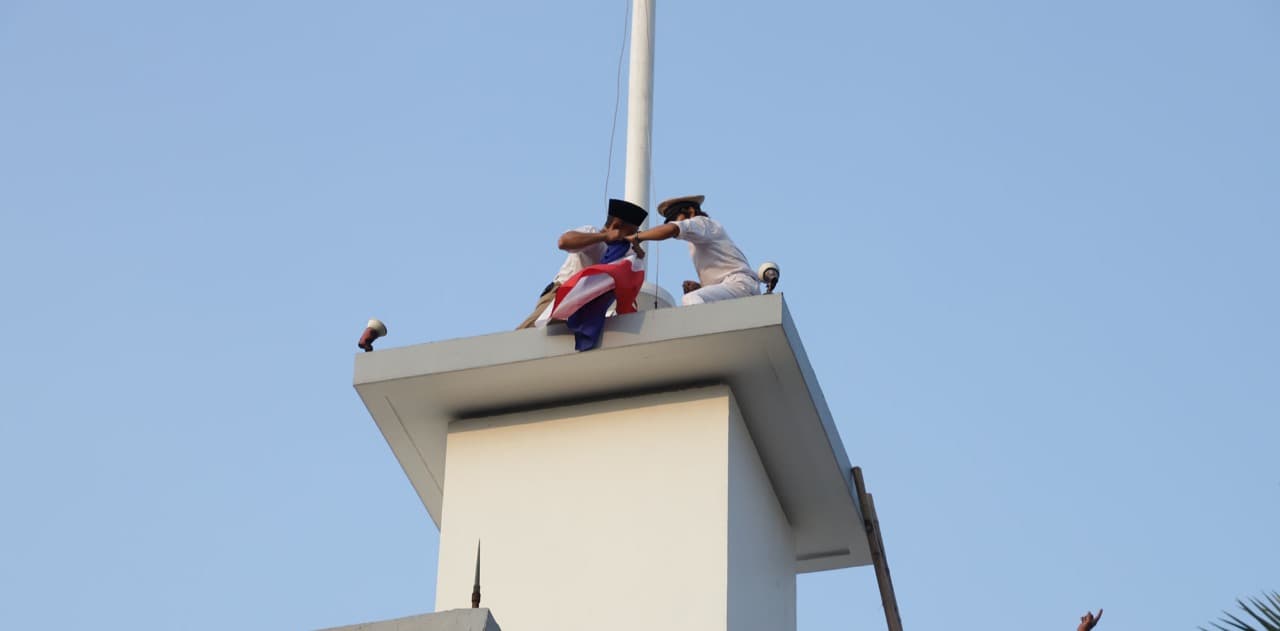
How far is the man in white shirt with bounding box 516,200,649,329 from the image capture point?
17.5 meters

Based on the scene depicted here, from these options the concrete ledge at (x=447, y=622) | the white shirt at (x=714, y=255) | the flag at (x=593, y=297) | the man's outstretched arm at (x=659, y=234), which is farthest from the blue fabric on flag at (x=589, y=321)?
the concrete ledge at (x=447, y=622)

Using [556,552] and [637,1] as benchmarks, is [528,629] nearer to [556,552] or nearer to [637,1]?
[556,552]

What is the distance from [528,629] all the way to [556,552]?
69 cm

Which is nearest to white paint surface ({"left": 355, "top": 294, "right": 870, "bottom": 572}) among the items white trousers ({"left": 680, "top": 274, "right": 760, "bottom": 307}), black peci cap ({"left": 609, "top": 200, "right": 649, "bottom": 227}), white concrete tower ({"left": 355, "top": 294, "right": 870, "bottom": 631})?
white concrete tower ({"left": 355, "top": 294, "right": 870, "bottom": 631})

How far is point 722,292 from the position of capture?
17.4 m

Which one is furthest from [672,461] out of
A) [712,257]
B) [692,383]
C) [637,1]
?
[637,1]

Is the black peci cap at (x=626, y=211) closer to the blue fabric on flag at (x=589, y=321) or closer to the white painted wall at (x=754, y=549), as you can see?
the blue fabric on flag at (x=589, y=321)

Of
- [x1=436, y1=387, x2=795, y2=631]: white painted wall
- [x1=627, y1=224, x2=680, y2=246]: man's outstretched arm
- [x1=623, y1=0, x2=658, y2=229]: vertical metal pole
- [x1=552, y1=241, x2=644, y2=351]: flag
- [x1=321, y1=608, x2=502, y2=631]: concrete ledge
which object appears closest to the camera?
[x1=321, y1=608, x2=502, y2=631]: concrete ledge

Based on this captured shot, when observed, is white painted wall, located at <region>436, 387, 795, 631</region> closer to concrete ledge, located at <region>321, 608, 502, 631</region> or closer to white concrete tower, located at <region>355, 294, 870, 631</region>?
white concrete tower, located at <region>355, 294, 870, 631</region>

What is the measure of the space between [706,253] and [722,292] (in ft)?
1.57

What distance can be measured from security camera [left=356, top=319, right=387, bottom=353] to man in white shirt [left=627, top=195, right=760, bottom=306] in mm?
2241

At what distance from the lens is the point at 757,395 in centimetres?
1736

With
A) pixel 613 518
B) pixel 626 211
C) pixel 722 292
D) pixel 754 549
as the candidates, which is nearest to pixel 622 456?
pixel 613 518

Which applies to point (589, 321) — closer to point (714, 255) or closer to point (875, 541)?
point (714, 255)
